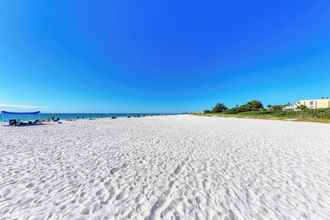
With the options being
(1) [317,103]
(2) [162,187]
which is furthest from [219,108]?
(2) [162,187]

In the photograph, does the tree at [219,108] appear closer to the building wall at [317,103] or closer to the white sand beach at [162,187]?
the building wall at [317,103]

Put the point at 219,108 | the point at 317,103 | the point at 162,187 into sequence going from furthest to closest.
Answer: the point at 219,108 < the point at 317,103 < the point at 162,187

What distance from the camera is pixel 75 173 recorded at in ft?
14.6

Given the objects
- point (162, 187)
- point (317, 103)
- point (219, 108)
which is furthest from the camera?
point (219, 108)

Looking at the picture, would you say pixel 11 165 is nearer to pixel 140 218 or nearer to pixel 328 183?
pixel 140 218

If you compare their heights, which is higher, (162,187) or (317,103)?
(317,103)

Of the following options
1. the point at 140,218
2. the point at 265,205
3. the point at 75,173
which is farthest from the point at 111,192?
the point at 265,205

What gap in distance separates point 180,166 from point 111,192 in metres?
2.35

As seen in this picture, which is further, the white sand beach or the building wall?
the building wall

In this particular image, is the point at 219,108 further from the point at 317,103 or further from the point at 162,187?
the point at 162,187

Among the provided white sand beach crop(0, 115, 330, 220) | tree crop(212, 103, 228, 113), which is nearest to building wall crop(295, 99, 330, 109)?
tree crop(212, 103, 228, 113)

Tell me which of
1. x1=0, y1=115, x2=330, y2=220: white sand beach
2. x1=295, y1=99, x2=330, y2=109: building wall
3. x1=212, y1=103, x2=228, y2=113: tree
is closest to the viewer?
x1=0, y1=115, x2=330, y2=220: white sand beach

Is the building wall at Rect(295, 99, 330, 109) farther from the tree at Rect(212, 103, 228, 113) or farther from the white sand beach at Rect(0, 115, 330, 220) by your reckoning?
the white sand beach at Rect(0, 115, 330, 220)

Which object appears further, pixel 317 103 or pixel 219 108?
pixel 219 108
